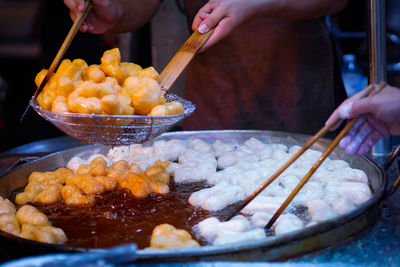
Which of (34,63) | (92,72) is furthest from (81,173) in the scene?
(34,63)

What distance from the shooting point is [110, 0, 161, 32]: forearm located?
244 centimetres

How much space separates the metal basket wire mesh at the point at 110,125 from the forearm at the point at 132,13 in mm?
961

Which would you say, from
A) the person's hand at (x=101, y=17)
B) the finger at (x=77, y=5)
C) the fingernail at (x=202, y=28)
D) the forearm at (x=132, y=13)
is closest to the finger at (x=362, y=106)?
the fingernail at (x=202, y=28)

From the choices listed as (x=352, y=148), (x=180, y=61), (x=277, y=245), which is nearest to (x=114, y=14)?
(x=180, y=61)

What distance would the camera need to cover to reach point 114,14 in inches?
90.8

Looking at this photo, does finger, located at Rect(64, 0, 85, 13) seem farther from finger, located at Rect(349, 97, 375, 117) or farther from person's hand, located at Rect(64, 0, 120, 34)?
finger, located at Rect(349, 97, 375, 117)

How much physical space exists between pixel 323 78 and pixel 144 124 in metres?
1.73

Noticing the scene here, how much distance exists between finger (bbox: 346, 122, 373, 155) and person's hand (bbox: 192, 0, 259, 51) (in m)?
0.90

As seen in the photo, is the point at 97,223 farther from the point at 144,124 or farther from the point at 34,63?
the point at 34,63

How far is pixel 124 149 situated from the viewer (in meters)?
2.31

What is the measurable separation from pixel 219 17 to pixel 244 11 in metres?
0.18

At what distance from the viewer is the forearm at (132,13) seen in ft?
8.00

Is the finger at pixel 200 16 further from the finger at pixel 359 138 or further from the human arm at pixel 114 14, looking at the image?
the finger at pixel 359 138

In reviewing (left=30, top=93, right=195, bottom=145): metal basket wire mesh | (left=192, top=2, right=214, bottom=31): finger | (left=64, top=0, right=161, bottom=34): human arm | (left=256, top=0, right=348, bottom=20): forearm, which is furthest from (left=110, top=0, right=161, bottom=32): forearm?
(left=30, top=93, right=195, bottom=145): metal basket wire mesh
